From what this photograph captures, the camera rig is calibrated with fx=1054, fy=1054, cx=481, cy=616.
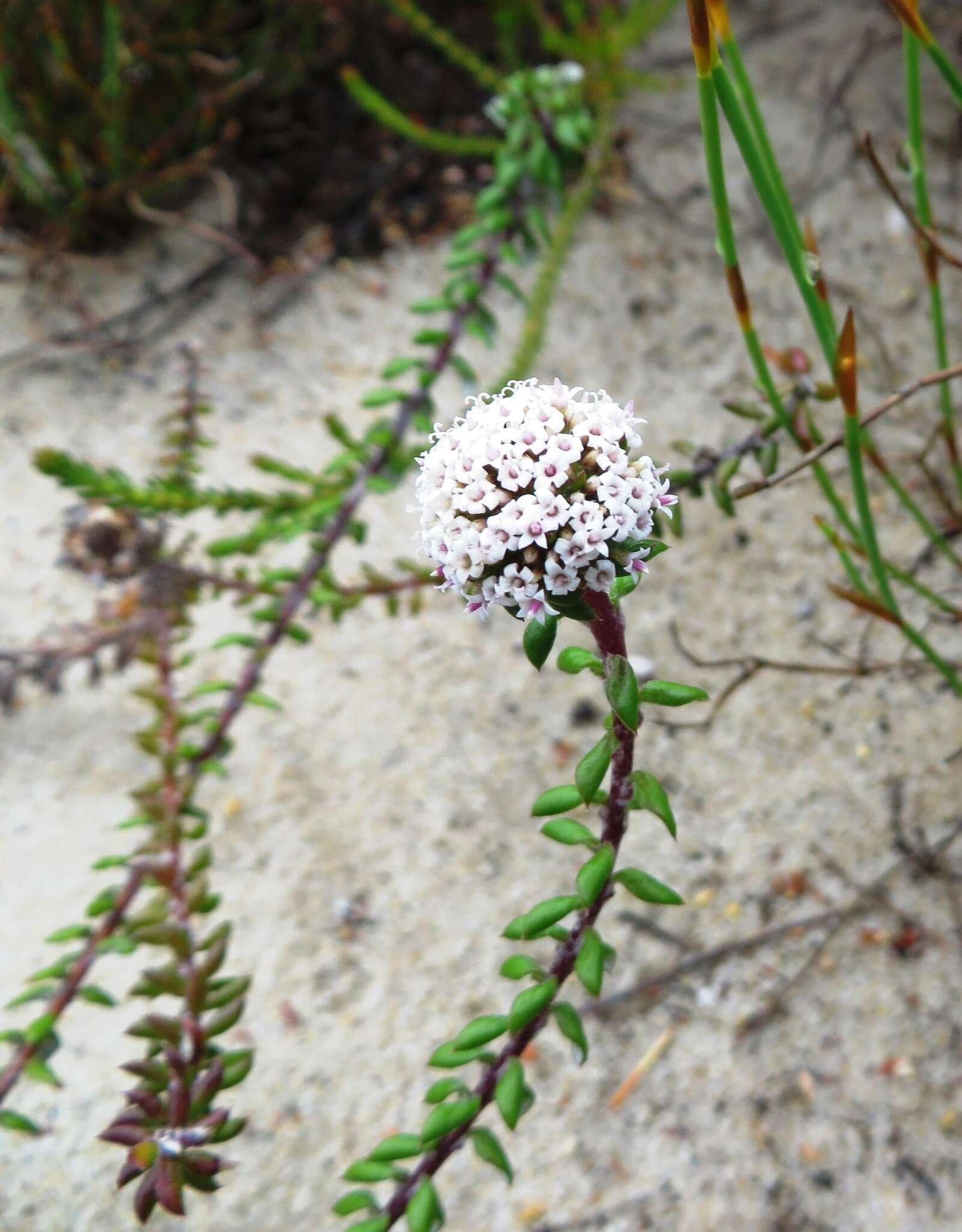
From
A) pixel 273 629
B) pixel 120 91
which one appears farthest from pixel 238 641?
pixel 120 91

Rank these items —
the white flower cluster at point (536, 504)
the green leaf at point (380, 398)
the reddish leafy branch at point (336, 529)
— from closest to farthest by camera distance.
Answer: the white flower cluster at point (536, 504) < the reddish leafy branch at point (336, 529) < the green leaf at point (380, 398)

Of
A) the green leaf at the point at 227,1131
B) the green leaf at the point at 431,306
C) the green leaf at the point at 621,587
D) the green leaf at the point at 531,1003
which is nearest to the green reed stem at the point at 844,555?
the green leaf at the point at 621,587

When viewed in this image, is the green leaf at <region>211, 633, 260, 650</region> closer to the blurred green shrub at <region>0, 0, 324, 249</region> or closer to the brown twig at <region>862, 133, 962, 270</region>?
the brown twig at <region>862, 133, 962, 270</region>

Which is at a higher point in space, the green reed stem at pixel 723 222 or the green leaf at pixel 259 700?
the green reed stem at pixel 723 222

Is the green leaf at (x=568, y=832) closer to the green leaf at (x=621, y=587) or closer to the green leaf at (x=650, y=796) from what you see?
the green leaf at (x=650, y=796)

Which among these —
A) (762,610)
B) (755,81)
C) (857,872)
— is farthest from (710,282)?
(857,872)

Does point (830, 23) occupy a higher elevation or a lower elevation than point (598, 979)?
higher

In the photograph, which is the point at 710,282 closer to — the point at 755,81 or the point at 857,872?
the point at 755,81
